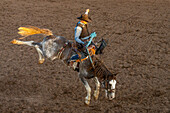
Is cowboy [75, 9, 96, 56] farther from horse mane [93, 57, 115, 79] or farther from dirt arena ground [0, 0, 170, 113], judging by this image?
dirt arena ground [0, 0, 170, 113]

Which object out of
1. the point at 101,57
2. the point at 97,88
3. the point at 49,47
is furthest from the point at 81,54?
the point at 101,57

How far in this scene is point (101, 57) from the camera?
36.6ft

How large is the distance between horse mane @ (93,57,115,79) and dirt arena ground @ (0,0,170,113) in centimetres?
144

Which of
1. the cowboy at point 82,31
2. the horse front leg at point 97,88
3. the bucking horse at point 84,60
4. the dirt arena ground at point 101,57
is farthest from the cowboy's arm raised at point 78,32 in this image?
the dirt arena ground at point 101,57

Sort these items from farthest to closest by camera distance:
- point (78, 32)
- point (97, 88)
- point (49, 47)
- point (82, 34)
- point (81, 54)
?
1. point (97, 88)
2. point (49, 47)
3. point (81, 54)
4. point (82, 34)
5. point (78, 32)

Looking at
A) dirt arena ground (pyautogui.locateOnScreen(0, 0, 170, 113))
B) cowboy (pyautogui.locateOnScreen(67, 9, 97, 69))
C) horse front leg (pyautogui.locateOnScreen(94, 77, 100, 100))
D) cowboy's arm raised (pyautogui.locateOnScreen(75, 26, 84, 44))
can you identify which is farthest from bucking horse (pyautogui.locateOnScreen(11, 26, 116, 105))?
dirt arena ground (pyautogui.locateOnScreen(0, 0, 170, 113))

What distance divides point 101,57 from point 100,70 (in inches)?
160

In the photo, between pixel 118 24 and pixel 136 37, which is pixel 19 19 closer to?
pixel 118 24

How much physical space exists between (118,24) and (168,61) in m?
4.76

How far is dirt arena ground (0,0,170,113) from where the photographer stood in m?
8.23

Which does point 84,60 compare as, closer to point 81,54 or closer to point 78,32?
point 81,54

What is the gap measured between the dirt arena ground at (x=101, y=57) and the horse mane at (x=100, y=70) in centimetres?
144

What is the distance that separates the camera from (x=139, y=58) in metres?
11.4

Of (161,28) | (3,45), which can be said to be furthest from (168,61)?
(3,45)
